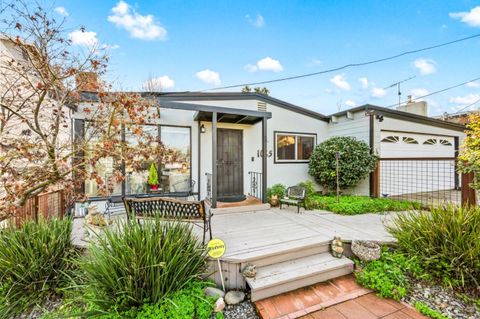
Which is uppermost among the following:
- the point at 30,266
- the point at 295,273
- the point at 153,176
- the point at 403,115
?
the point at 403,115

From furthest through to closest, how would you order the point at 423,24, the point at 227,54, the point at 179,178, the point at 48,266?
the point at 227,54 → the point at 423,24 → the point at 179,178 → the point at 48,266

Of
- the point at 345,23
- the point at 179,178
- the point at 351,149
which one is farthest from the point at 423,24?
the point at 179,178

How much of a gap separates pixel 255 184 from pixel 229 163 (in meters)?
1.15

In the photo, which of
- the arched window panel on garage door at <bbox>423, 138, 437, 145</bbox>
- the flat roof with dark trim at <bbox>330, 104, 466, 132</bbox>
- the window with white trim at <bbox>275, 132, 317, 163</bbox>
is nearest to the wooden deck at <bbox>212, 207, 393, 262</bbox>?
the window with white trim at <bbox>275, 132, 317, 163</bbox>

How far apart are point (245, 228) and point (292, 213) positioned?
1808 millimetres

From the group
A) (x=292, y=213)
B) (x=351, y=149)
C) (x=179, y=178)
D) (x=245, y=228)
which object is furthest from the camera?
(x=351, y=149)

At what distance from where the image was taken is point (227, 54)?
862 centimetres

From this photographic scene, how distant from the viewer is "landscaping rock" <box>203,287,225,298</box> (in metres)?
2.39

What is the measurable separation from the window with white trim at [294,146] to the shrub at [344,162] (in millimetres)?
652

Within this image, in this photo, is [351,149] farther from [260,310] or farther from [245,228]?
[260,310]

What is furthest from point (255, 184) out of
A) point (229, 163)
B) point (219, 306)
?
point (219, 306)

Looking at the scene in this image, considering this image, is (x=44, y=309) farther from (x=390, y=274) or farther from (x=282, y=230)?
(x=390, y=274)

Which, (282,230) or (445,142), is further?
(445,142)

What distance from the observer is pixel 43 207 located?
4156mm
